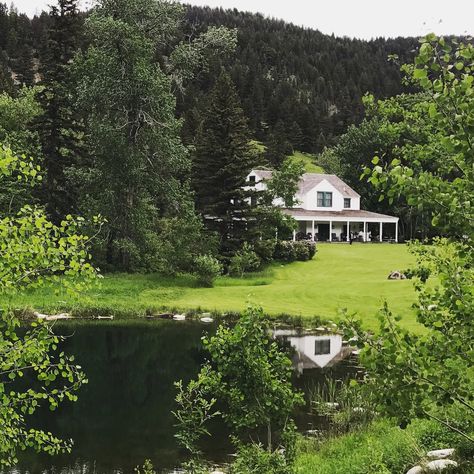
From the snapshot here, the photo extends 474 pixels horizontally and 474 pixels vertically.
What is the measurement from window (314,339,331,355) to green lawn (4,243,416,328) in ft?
5.49

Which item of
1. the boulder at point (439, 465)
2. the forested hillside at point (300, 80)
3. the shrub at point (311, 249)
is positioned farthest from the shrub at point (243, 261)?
the forested hillside at point (300, 80)

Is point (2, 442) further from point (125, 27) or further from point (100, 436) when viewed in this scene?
point (125, 27)

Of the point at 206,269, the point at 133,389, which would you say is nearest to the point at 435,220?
the point at 133,389

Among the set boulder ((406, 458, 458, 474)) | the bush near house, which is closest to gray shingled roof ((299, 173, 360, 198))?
the bush near house

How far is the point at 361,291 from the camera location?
3459 centimetres

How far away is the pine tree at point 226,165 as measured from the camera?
4456cm

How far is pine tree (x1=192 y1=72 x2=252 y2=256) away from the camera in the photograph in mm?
44562

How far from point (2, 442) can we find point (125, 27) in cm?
3559

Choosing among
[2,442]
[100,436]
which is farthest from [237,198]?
[2,442]

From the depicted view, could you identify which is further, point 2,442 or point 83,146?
point 83,146

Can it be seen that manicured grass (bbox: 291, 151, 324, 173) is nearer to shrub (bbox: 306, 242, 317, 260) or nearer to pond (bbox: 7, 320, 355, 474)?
shrub (bbox: 306, 242, 317, 260)

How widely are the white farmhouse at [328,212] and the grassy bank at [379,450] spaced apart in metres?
52.1

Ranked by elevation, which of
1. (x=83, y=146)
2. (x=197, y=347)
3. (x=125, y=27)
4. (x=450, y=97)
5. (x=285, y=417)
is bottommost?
(x=197, y=347)

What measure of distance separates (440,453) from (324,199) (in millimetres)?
59818
